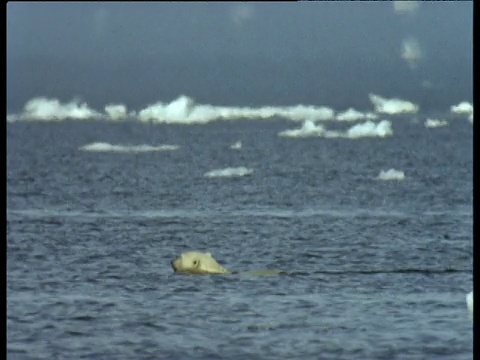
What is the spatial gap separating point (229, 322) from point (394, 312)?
107 cm

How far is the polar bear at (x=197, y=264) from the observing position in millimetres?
6582

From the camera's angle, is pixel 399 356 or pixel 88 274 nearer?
pixel 399 356

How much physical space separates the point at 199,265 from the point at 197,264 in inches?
0.8

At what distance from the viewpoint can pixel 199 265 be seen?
662 centimetres

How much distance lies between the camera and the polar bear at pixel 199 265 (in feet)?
21.4

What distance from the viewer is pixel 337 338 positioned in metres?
5.83

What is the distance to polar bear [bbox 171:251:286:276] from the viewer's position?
21.4ft

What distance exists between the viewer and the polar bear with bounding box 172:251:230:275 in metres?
6.58
